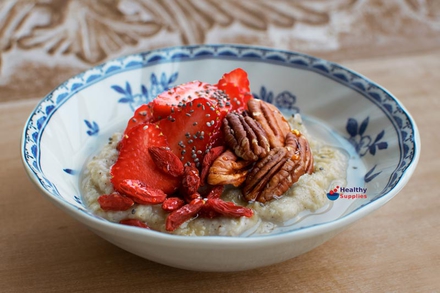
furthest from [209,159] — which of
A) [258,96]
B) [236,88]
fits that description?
[258,96]

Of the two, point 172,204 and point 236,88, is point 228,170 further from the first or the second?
point 236,88

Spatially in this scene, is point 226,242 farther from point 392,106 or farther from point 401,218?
point 392,106

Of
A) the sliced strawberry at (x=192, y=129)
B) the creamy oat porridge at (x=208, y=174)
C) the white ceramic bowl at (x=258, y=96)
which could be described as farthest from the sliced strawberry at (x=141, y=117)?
the white ceramic bowl at (x=258, y=96)

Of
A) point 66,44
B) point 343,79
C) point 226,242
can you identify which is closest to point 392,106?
point 343,79

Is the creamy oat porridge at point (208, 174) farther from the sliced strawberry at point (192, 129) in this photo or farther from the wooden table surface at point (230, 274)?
the wooden table surface at point (230, 274)

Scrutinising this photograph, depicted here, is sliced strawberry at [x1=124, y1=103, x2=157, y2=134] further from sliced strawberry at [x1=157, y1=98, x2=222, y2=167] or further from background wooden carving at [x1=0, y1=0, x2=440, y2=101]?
background wooden carving at [x1=0, y1=0, x2=440, y2=101]

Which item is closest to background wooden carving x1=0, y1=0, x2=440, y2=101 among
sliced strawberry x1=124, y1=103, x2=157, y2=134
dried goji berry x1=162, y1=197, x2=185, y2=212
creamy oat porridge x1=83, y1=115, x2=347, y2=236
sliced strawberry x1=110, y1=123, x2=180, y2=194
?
sliced strawberry x1=124, y1=103, x2=157, y2=134
